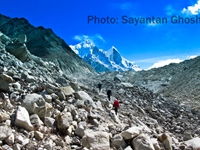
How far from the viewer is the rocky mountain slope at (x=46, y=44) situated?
94.2 m

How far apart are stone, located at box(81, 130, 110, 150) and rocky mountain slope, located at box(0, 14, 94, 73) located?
7741 cm

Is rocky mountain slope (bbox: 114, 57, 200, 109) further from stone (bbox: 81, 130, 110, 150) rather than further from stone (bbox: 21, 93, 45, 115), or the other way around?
stone (bbox: 21, 93, 45, 115)

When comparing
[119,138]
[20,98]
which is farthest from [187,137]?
[20,98]

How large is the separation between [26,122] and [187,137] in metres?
8.73

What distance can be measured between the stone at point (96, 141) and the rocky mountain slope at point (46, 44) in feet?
254

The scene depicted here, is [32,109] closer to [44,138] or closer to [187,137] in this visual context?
[44,138]

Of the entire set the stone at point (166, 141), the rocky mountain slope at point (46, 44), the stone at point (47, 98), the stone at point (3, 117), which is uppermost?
the rocky mountain slope at point (46, 44)

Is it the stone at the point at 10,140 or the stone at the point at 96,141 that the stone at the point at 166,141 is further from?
the stone at the point at 10,140

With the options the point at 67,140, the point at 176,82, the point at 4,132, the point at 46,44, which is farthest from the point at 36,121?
the point at 46,44

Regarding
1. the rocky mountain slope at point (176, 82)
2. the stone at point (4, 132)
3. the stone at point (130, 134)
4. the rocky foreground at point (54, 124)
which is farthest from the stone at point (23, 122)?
the rocky mountain slope at point (176, 82)

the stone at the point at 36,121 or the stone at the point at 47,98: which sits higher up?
the stone at the point at 47,98

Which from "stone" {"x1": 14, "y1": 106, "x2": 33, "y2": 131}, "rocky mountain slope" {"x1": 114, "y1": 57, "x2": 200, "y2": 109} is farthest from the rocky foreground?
"rocky mountain slope" {"x1": 114, "y1": 57, "x2": 200, "y2": 109}

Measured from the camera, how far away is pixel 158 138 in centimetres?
939

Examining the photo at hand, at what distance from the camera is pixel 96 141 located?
7.49 metres
